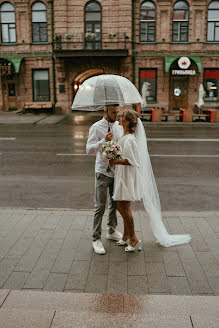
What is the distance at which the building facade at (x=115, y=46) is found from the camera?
83.4 feet

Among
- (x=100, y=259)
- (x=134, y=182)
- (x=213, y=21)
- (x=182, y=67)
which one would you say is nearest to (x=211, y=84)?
(x=182, y=67)

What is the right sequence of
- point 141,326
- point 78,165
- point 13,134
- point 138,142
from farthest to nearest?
point 13,134 < point 78,165 < point 138,142 < point 141,326

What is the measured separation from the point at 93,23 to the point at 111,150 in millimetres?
24005

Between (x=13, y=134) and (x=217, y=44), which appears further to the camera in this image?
(x=217, y=44)

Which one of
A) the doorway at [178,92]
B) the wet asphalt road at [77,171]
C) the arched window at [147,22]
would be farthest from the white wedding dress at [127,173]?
the arched window at [147,22]

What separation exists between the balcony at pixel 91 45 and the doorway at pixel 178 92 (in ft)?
14.3

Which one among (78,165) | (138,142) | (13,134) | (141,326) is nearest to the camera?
(141,326)

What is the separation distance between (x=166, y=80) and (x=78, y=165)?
60.0ft

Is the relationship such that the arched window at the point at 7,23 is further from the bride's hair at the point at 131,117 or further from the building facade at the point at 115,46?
the bride's hair at the point at 131,117

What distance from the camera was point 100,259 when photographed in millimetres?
4465

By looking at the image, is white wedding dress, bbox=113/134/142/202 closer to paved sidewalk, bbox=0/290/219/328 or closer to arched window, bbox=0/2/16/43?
paved sidewalk, bbox=0/290/219/328

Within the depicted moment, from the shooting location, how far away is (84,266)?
4.28 meters

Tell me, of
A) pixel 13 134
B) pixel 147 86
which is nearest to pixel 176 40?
pixel 147 86

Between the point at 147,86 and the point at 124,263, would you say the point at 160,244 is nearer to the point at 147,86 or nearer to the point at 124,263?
the point at 124,263
